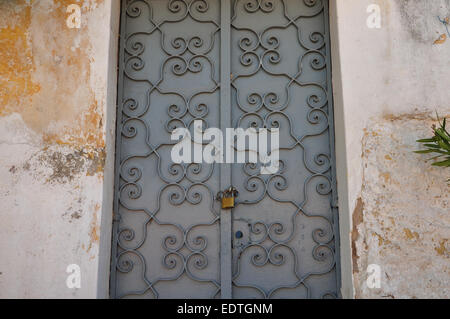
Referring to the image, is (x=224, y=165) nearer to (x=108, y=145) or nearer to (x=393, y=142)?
(x=108, y=145)

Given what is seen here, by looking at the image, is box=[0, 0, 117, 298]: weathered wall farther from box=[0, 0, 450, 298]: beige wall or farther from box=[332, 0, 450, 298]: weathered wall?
box=[332, 0, 450, 298]: weathered wall

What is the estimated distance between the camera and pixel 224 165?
12.0 ft

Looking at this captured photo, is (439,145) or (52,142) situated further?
(52,142)

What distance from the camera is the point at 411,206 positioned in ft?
10.8

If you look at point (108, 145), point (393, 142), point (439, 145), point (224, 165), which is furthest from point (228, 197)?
point (439, 145)

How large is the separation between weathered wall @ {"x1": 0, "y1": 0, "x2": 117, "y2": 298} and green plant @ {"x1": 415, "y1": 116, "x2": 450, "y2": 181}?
2123mm

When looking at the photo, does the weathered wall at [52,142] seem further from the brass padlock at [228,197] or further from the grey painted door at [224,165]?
the brass padlock at [228,197]

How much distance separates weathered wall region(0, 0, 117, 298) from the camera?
3.29 m

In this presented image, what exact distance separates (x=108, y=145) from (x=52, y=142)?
1.24ft

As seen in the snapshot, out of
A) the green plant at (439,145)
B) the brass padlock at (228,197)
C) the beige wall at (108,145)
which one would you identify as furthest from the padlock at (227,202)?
the green plant at (439,145)

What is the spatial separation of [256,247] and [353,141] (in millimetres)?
1000
